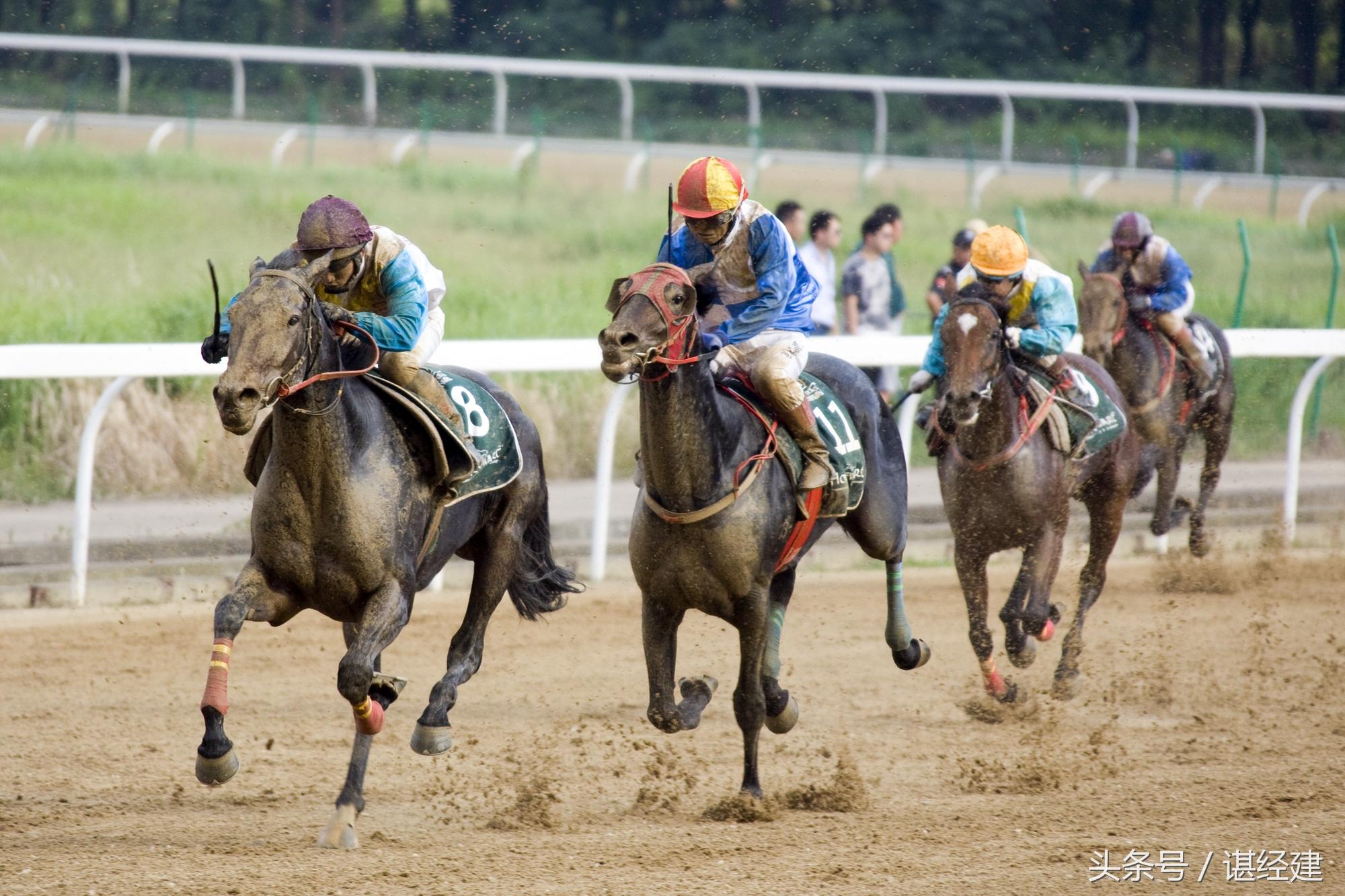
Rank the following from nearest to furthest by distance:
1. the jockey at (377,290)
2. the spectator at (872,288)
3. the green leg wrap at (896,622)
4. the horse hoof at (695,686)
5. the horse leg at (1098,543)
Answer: the jockey at (377,290)
the horse hoof at (695,686)
the green leg wrap at (896,622)
the horse leg at (1098,543)
the spectator at (872,288)

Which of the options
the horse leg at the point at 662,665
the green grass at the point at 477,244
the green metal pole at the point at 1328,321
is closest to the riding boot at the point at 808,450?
A: the horse leg at the point at 662,665

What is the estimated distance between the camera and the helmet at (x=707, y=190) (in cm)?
491

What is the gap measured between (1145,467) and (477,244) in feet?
31.6

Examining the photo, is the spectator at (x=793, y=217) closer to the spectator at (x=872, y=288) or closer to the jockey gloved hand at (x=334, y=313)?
the spectator at (x=872, y=288)

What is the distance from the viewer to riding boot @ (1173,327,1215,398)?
29.0 ft

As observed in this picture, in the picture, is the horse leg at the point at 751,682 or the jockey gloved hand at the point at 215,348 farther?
the horse leg at the point at 751,682

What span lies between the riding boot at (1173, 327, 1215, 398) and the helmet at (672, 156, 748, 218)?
180 inches

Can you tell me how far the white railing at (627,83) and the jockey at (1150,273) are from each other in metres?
10.0

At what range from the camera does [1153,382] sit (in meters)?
8.66

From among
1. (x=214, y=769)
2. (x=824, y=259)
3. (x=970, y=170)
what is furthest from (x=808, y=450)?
(x=970, y=170)

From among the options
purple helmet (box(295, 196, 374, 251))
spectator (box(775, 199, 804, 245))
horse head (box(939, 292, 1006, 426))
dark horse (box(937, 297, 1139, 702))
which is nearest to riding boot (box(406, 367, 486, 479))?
purple helmet (box(295, 196, 374, 251))

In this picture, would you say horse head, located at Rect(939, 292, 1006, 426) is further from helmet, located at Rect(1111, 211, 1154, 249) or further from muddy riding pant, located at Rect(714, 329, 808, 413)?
helmet, located at Rect(1111, 211, 1154, 249)

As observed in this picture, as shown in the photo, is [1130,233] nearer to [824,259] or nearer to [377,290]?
[824,259]

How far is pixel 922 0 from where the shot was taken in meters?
27.4
